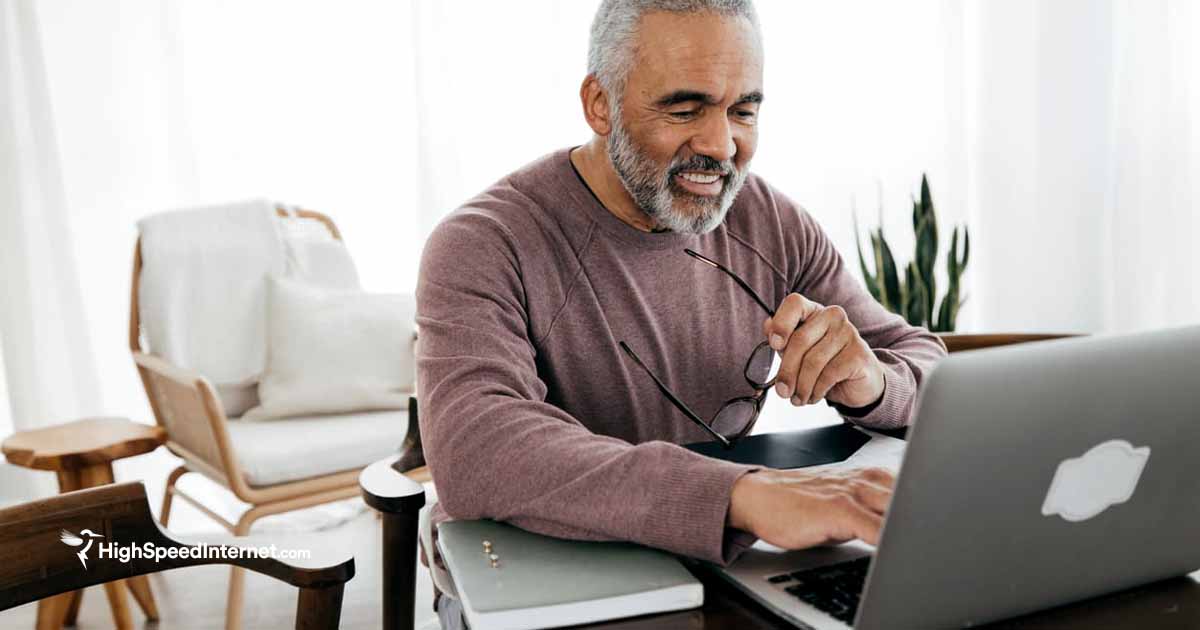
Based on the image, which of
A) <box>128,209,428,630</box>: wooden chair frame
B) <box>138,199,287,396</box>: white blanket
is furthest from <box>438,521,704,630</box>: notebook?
<box>138,199,287,396</box>: white blanket

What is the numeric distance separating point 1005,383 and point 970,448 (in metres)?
0.05

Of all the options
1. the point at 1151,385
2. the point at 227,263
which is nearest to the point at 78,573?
the point at 1151,385

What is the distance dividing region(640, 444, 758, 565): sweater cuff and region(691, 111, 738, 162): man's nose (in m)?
0.59

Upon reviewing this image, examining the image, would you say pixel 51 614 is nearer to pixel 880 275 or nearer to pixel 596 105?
pixel 596 105

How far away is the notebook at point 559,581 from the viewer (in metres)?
0.80

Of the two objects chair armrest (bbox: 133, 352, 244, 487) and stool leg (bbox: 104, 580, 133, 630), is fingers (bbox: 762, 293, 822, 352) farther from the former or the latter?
stool leg (bbox: 104, 580, 133, 630)

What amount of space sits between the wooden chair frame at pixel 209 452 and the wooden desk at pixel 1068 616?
1734 millimetres

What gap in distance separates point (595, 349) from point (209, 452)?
150cm

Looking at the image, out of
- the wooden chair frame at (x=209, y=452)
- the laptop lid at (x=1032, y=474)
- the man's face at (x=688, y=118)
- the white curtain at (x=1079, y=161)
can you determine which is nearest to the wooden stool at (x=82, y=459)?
the wooden chair frame at (x=209, y=452)

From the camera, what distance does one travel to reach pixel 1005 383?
2.15ft

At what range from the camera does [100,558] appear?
95cm

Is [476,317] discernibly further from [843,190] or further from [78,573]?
[843,190]

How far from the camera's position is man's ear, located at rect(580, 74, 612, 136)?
147 centimetres

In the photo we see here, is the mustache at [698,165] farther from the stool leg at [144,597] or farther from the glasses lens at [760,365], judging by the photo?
the stool leg at [144,597]
